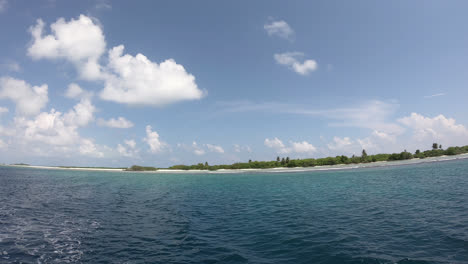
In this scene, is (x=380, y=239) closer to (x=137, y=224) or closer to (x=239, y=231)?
(x=239, y=231)

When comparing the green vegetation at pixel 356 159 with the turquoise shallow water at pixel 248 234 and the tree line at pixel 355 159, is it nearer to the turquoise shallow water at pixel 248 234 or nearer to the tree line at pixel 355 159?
the tree line at pixel 355 159

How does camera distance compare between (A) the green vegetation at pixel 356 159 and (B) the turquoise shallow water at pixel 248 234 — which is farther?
(A) the green vegetation at pixel 356 159

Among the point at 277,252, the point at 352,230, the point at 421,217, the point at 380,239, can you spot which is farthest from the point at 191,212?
the point at 421,217

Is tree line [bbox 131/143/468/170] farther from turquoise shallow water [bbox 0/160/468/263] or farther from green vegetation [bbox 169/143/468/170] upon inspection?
turquoise shallow water [bbox 0/160/468/263]

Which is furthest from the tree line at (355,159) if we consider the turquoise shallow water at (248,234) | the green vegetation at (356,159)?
the turquoise shallow water at (248,234)

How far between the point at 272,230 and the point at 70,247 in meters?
14.5

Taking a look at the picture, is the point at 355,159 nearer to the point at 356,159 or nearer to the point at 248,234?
the point at 356,159

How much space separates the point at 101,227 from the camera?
18.8 m

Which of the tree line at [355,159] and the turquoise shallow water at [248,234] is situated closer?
the turquoise shallow water at [248,234]

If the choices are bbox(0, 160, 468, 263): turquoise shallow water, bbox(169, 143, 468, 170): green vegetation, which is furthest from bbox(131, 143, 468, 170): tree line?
bbox(0, 160, 468, 263): turquoise shallow water

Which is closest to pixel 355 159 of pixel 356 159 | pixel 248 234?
pixel 356 159

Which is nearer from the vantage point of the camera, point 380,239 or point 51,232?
point 380,239

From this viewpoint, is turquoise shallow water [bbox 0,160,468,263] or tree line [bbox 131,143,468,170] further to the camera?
tree line [bbox 131,143,468,170]

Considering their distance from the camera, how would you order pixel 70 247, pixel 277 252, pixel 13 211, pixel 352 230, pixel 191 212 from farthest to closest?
pixel 191 212 → pixel 13 211 → pixel 352 230 → pixel 70 247 → pixel 277 252
